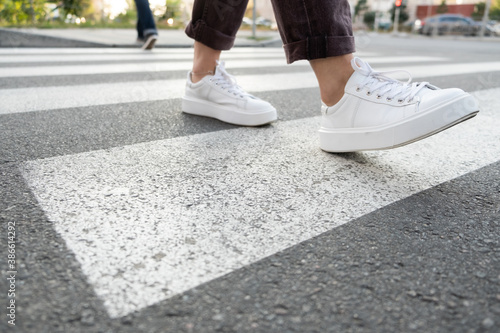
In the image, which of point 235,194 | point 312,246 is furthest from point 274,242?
point 235,194

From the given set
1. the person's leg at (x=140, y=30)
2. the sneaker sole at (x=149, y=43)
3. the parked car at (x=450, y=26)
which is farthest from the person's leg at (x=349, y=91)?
the parked car at (x=450, y=26)

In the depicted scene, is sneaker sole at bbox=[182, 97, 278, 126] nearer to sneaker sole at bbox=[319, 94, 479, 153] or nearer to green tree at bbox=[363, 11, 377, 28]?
sneaker sole at bbox=[319, 94, 479, 153]

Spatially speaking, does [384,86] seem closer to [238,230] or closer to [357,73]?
[357,73]

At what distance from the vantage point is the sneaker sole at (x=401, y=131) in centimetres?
110

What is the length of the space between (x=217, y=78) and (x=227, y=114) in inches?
6.7

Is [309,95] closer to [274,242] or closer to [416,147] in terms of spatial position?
[416,147]

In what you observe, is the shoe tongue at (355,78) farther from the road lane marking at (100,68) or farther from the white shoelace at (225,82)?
the road lane marking at (100,68)

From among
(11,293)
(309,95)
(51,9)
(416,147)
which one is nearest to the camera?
(11,293)

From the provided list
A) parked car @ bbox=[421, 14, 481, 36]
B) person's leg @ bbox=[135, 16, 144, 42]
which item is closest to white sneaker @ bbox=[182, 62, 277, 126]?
person's leg @ bbox=[135, 16, 144, 42]

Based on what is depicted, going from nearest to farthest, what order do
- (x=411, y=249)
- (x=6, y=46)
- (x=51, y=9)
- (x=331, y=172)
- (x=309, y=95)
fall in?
1. (x=411, y=249)
2. (x=331, y=172)
3. (x=309, y=95)
4. (x=6, y=46)
5. (x=51, y=9)

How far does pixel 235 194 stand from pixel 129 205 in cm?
24

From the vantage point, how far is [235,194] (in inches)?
39.8

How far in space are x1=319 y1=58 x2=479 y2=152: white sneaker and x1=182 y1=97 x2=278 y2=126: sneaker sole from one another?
33cm

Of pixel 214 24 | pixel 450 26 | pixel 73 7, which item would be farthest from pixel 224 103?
pixel 450 26
